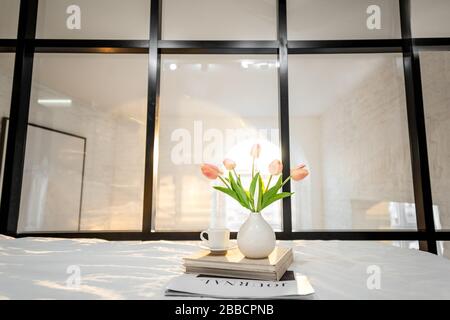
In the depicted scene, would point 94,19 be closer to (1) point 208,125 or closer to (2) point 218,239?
(1) point 208,125

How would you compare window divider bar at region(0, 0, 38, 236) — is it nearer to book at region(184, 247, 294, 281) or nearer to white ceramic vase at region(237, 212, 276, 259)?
book at region(184, 247, 294, 281)

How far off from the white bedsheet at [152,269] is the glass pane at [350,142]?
45cm

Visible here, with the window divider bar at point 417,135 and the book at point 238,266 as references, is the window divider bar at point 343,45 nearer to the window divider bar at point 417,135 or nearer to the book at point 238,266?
the window divider bar at point 417,135

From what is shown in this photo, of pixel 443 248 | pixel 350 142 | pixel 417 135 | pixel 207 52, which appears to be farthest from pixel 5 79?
pixel 443 248

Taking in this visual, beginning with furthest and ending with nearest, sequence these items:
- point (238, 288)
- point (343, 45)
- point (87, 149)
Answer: point (87, 149)
point (343, 45)
point (238, 288)

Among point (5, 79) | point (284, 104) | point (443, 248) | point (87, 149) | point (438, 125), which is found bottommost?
point (443, 248)

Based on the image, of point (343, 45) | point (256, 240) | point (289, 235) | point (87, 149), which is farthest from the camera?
point (87, 149)

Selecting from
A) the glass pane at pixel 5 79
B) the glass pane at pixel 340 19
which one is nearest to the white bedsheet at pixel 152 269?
the glass pane at pixel 5 79

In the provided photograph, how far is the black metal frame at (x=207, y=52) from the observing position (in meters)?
1.60

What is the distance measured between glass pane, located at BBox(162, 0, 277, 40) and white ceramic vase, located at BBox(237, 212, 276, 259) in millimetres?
1438

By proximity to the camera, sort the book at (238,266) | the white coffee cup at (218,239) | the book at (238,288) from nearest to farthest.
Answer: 1. the book at (238,288)
2. the book at (238,266)
3. the white coffee cup at (218,239)

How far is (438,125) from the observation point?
1665 mm

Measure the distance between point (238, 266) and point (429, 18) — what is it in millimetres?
1978

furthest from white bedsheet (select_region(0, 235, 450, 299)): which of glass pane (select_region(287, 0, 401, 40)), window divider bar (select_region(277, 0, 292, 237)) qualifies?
glass pane (select_region(287, 0, 401, 40))
